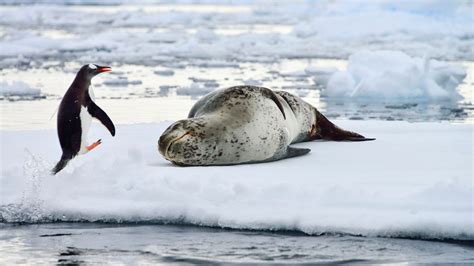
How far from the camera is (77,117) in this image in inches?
203

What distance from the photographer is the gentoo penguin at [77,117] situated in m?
4.99

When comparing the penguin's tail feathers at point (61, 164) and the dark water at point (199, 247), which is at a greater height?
the penguin's tail feathers at point (61, 164)

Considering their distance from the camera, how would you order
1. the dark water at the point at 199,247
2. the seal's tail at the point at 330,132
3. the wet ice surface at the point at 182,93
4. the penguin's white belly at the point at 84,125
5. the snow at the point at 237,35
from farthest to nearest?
the snow at the point at 237,35
the wet ice surface at the point at 182,93
the seal's tail at the point at 330,132
the penguin's white belly at the point at 84,125
the dark water at the point at 199,247

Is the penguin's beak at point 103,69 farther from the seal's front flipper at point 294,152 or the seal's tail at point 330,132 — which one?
the seal's tail at point 330,132

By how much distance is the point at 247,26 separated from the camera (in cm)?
2595

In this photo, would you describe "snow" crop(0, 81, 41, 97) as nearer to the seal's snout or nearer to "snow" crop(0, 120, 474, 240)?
"snow" crop(0, 120, 474, 240)

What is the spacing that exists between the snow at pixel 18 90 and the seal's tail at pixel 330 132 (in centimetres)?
515

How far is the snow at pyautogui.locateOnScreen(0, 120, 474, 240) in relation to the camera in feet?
13.1

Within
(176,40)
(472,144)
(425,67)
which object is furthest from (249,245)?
(176,40)

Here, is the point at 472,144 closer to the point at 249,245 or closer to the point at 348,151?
the point at 348,151

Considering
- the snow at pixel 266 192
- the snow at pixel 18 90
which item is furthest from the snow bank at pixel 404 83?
the snow at pixel 266 192

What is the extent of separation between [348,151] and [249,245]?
5.76 feet

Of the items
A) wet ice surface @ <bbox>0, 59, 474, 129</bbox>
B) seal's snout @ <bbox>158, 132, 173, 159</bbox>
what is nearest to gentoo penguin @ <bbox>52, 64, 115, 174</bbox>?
seal's snout @ <bbox>158, 132, 173, 159</bbox>

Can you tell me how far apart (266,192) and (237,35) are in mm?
16338
